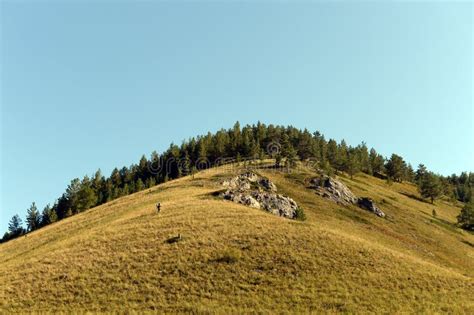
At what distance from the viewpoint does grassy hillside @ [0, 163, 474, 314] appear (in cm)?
2775

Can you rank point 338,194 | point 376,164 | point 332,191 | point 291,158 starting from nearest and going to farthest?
point 338,194 → point 332,191 → point 291,158 → point 376,164

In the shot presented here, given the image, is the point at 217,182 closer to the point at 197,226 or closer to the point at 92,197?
the point at 197,226

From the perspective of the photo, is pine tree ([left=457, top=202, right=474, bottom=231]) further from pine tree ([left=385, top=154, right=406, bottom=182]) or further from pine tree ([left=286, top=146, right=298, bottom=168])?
pine tree ([left=385, top=154, right=406, bottom=182])

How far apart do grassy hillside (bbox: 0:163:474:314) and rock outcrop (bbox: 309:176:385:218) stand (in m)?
15.8

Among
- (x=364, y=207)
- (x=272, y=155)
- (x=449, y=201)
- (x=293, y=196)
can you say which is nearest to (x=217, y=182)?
(x=293, y=196)

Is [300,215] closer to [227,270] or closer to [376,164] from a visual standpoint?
[227,270]

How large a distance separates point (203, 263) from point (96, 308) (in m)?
10.6

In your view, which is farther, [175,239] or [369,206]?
[369,206]

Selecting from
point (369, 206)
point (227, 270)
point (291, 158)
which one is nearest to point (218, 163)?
point (291, 158)

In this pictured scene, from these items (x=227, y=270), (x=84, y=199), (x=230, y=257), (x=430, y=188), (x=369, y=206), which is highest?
(x=84, y=199)

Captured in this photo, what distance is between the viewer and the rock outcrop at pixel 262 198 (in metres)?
59.8

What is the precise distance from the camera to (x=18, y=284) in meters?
32.8

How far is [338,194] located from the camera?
245 ft

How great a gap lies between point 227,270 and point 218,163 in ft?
254
